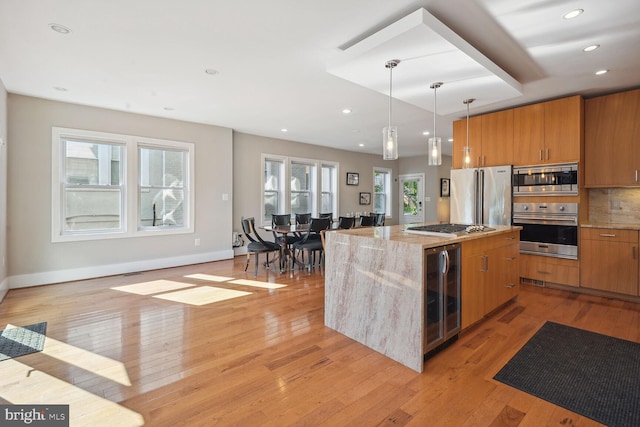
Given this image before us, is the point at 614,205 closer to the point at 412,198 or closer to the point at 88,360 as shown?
the point at 412,198

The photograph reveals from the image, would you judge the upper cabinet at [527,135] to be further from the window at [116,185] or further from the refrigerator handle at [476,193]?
the window at [116,185]

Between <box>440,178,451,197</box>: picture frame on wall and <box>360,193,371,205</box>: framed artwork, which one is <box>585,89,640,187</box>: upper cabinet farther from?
<box>360,193,371,205</box>: framed artwork

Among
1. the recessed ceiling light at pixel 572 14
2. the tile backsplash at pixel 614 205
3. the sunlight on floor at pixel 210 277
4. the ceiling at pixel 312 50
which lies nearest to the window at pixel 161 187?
the ceiling at pixel 312 50

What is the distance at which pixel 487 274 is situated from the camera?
2.80m

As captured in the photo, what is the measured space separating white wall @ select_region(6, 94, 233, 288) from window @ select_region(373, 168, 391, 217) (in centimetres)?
514

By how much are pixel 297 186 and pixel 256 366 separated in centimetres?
564

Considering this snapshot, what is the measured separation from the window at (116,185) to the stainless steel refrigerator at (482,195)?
4.62 m

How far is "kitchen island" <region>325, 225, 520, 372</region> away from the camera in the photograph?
2.12 meters

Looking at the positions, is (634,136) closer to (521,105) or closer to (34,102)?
(521,105)

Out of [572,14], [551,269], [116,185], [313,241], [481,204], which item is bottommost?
[551,269]

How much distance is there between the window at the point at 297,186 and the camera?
7.02m

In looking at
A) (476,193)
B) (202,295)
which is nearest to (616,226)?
(476,193)

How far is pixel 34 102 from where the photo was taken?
416 centimetres

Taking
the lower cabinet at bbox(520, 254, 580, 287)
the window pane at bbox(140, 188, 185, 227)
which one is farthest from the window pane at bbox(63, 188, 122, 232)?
the lower cabinet at bbox(520, 254, 580, 287)
